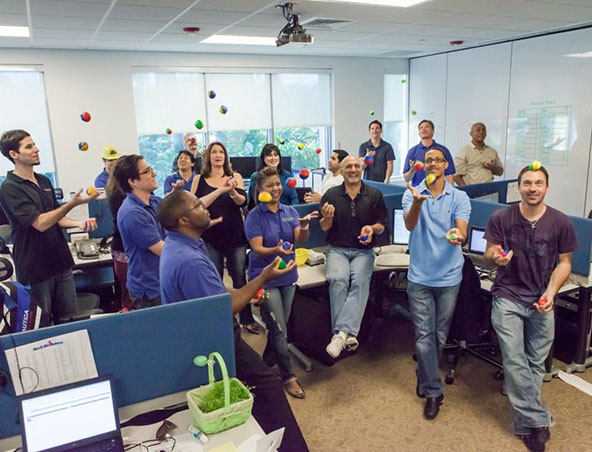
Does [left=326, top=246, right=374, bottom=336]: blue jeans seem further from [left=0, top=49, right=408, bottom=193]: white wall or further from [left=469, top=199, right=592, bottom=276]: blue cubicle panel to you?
[left=0, top=49, right=408, bottom=193]: white wall

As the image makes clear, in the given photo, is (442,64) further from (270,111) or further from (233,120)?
(233,120)

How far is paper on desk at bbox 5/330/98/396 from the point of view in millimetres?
1594

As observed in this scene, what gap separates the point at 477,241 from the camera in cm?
368

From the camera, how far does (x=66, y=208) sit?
270 centimetres

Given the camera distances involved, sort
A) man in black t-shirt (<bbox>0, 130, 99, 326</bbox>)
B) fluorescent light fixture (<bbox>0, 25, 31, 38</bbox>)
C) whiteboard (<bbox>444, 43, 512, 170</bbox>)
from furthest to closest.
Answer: whiteboard (<bbox>444, 43, 512, 170</bbox>), fluorescent light fixture (<bbox>0, 25, 31, 38</bbox>), man in black t-shirt (<bbox>0, 130, 99, 326</bbox>)

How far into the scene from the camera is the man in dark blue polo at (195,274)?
6.44ft

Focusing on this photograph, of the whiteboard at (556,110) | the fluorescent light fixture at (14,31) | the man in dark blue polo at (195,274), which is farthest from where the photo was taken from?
the whiteboard at (556,110)

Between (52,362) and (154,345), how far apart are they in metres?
0.34

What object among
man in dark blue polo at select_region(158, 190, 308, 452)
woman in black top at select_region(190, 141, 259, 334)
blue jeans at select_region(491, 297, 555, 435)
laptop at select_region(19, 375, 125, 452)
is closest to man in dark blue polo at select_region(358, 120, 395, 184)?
woman in black top at select_region(190, 141, 259, 334)

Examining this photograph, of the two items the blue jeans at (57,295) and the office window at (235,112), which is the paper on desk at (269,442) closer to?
the blue jeans at (57,295)

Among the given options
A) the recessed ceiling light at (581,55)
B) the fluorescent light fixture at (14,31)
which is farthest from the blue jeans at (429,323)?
the fluorescent light fixture at (14,31)

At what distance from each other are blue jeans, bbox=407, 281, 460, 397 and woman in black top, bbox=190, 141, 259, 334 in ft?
4.69

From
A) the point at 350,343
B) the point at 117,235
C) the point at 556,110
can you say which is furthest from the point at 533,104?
the point at 117,235

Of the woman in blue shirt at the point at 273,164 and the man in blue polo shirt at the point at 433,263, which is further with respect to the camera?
the woman in blue shirt at the point at 273,164
